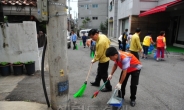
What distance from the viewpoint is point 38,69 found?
5867 mm

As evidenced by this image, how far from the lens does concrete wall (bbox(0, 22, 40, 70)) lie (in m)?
5.24

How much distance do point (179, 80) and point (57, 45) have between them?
4.52 m

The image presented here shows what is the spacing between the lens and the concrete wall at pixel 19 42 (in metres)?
5.24

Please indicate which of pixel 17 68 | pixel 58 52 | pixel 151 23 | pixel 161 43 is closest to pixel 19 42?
pixel 17 68

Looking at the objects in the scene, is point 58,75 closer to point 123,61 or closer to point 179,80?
point 123,61

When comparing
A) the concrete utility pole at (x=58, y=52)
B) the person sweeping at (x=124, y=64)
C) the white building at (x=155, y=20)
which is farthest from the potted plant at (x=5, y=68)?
the white building at (x=155, y=20)

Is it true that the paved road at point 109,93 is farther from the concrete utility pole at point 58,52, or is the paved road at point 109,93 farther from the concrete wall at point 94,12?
the concrete wall at point 94,12

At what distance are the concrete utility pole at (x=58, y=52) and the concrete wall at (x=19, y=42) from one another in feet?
11.3

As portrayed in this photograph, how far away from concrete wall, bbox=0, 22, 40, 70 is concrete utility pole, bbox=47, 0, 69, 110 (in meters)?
3.45

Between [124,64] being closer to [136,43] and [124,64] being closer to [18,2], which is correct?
[136,43]

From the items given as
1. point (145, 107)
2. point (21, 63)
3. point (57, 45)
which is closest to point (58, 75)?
point (57, 45)

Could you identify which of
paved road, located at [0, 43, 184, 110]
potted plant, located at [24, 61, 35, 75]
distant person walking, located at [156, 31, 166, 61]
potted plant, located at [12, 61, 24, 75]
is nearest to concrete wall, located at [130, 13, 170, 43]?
distant person walking, located at [156, 31, 166, 61]

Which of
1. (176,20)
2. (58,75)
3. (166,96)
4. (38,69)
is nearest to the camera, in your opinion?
(58,75)

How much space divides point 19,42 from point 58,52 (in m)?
3.75
